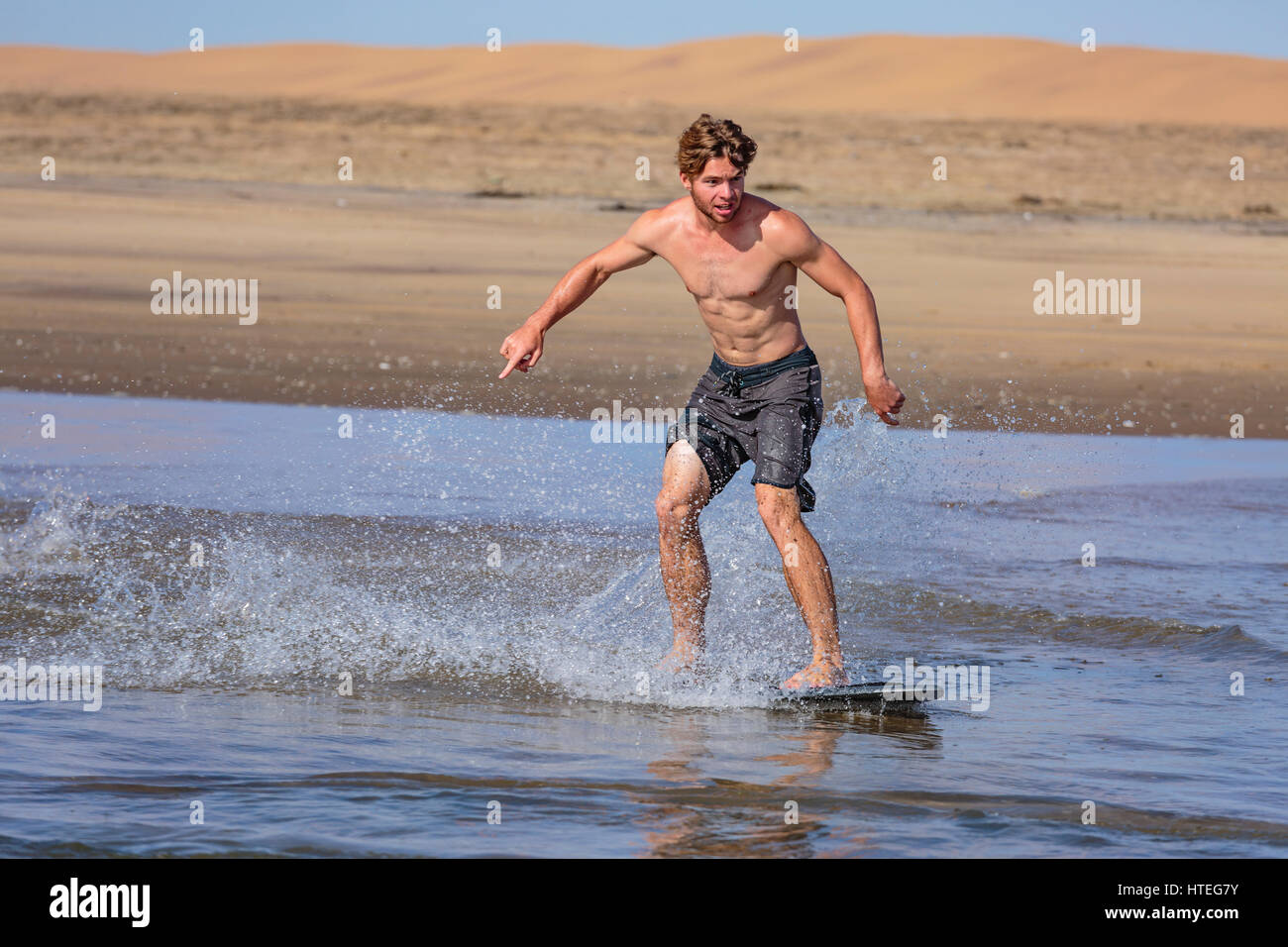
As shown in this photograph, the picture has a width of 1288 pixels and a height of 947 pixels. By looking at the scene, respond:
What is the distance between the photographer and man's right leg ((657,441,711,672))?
6262mm

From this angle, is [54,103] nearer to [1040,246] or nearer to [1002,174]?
[1002,174]

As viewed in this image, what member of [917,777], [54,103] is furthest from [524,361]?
[54,103]

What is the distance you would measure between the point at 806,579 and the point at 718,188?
133 cm

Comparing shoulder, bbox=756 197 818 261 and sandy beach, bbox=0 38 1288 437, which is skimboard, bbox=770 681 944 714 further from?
sandy beach, bbox=0 38 1288 437

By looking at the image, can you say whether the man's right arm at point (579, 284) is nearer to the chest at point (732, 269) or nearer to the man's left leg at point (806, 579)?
the chest at point (732, 269)

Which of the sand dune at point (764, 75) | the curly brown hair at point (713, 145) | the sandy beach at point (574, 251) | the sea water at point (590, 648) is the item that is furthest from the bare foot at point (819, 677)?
the sand dune at point (764, 75)

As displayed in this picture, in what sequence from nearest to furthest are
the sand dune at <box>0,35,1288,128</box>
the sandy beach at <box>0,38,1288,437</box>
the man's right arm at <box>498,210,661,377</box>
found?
the man's right arm at <box>498,210,661,377</box>
the sandy beach at <box>0,38,1288,437</box>
the sand dune at <box>0,35,1288,128</box>

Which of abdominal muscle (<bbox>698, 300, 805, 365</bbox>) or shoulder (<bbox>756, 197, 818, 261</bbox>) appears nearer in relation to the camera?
shoulder (<bbox>756, 197, 818, 261</bbox>)

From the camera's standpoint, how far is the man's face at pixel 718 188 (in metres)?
5.99

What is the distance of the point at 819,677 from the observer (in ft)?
20.1

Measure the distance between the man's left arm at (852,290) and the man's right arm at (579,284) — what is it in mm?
494

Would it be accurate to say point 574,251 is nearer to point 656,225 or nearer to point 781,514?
point 656,225

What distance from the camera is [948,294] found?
19.0 metres

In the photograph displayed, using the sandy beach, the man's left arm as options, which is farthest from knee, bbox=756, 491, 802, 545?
the sandy beach
